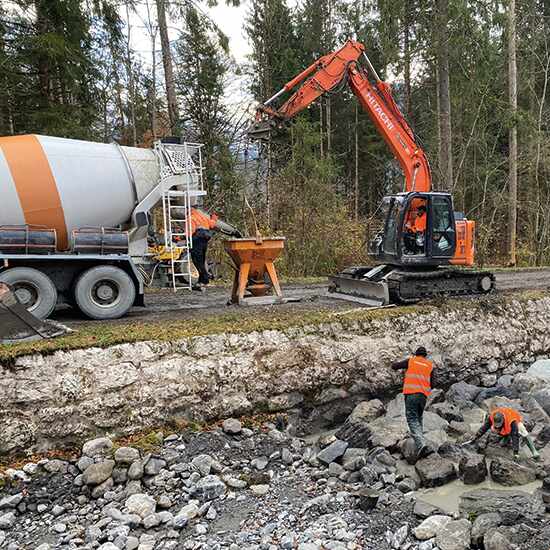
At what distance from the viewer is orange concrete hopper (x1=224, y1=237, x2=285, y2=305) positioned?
8.61m

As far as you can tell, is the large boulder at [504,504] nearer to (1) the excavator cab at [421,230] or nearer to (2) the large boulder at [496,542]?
(2) the large boulder at [496,542]

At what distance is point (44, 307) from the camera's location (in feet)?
23.3

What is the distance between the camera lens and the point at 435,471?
5.52m

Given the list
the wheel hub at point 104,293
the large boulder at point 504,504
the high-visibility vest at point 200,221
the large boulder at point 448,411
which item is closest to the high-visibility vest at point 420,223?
the large boulder at point 448,411

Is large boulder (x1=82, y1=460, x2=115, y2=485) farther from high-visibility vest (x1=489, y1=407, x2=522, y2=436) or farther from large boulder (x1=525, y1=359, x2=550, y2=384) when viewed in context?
large boulder (x1=525, y1=359, x2=550, y2=384)

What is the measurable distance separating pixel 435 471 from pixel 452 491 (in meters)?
0.25

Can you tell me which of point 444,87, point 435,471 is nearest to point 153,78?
point 444,87

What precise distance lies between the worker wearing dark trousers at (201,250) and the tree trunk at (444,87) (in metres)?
9.68

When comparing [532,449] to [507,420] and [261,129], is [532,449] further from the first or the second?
[261,129]

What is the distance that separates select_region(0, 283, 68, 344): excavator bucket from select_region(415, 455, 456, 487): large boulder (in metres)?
4.77

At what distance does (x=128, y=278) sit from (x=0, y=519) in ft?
12.3

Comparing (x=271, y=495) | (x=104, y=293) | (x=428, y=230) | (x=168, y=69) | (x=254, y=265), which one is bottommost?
(x=271, y=495)

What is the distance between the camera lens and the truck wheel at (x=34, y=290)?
7004mm

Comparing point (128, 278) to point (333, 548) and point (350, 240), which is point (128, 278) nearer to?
point (333, 548)
